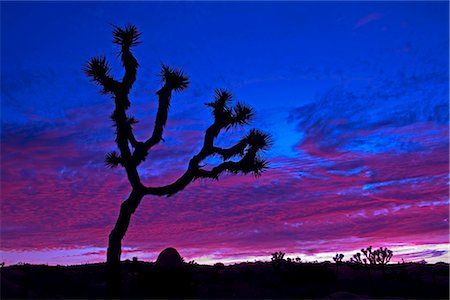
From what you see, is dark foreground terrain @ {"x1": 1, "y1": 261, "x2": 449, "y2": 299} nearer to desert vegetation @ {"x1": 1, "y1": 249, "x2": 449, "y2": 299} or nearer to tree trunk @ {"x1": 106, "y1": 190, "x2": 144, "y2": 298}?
desert vegetation @ {"x1": 1, "y1": 249, "x2": 449, "y2": 299}

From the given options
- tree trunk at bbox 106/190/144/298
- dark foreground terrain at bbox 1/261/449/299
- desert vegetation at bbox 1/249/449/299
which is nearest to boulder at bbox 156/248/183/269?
desert vegetation at bbox 1/249/449/299

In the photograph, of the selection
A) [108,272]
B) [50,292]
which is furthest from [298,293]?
[50,292]

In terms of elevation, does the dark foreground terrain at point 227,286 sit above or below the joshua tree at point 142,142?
below

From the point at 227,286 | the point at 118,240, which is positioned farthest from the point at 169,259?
the point at 118,240

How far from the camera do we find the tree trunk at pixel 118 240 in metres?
13.8

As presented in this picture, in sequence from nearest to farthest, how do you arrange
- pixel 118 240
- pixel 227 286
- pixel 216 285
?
pixel 118 240, pixel 227 286, pixel 216 285

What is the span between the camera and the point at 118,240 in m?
14.3

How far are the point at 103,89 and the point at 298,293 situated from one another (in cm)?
938

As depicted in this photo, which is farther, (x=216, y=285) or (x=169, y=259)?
(x=216, y=285)

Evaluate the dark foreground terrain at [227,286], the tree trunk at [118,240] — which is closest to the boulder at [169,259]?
the dark foreground terrain at [227,286]

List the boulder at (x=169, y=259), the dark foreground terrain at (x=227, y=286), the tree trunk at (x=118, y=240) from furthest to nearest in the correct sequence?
the boulder at (x=169, y=259), the dark foreground terrain at (x=227, y=286), the tree trunk at (x=118, y=240)

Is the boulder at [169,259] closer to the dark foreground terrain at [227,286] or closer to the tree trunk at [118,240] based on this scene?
the dark foreground terrain at [227,286]

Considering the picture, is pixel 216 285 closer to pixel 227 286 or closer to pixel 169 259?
pixel 227 286

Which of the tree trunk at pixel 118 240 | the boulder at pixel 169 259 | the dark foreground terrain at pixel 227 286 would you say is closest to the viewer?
the tree trunk at pixel 118 240
